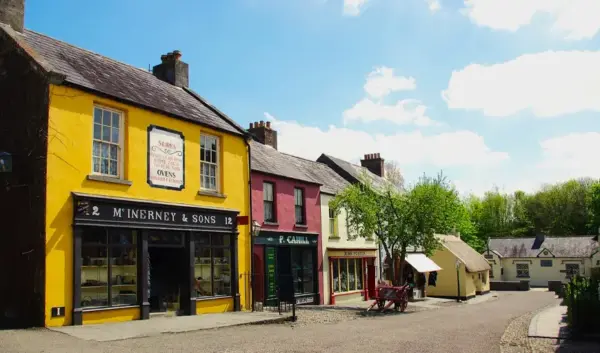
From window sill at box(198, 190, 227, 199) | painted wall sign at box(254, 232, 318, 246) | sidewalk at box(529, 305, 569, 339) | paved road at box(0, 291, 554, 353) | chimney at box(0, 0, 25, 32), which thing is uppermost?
chimney at box(0, 0, 25, 32)

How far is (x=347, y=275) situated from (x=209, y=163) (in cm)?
1299

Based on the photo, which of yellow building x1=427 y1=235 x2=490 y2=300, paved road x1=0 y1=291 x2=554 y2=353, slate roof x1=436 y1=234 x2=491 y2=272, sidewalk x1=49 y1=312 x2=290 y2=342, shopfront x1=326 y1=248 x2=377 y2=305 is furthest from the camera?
slate roof x1=436 y1=234 x2=491 y2=272

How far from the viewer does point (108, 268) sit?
15.0 metres

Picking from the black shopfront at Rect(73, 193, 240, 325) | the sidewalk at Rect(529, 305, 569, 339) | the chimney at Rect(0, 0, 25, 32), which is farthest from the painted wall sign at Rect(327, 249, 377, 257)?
the chimney at Rect(0, 0, 25, 32)

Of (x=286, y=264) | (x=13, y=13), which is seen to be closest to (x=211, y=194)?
(x=286, y=264)

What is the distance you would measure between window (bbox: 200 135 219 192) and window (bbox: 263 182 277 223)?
173 inches

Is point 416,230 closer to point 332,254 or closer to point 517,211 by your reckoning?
point 332,254

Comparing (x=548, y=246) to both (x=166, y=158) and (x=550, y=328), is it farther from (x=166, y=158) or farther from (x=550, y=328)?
(x=166, y=158)

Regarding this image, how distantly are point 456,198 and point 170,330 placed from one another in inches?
733

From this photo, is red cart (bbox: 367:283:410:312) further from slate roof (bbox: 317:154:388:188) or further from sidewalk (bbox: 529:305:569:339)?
slate roof (bbox: 317:154:388:188)

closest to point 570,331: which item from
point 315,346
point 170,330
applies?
point 315,346

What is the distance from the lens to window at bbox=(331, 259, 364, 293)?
28.4 metres

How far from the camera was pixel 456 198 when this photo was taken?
93.5 ft

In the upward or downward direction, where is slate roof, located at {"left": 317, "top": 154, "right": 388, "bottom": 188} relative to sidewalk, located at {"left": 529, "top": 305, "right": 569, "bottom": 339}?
upward
